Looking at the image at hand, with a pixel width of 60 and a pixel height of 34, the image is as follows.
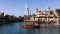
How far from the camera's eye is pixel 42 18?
12350 cm

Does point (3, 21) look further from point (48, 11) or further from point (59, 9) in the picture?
point (59, 9)

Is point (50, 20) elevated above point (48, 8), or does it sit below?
below

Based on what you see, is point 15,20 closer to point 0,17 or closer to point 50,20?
point 0,17

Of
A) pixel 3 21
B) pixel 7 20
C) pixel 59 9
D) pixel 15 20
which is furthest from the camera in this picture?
pixel 15 20

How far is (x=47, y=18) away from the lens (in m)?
123

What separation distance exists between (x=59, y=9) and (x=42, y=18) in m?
23.6

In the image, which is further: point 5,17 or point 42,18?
point 5,17

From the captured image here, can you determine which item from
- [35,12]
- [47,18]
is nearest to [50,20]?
[47,18]

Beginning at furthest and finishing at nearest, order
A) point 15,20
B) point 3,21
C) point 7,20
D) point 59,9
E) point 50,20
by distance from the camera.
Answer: point 15,20 → point 7,20 → point 3,21 → point 50,20 → point 59,9

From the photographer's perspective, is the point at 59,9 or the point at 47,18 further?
the point at 47,18

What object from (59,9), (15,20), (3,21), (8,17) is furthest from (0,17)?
(59,9)

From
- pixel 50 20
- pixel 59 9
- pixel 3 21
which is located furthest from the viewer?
pixel 3 21

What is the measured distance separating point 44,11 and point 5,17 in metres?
30.8

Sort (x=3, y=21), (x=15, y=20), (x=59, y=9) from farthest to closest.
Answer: (x=15, y=20)
(x=3, y=21)
(x=59, y=9)
